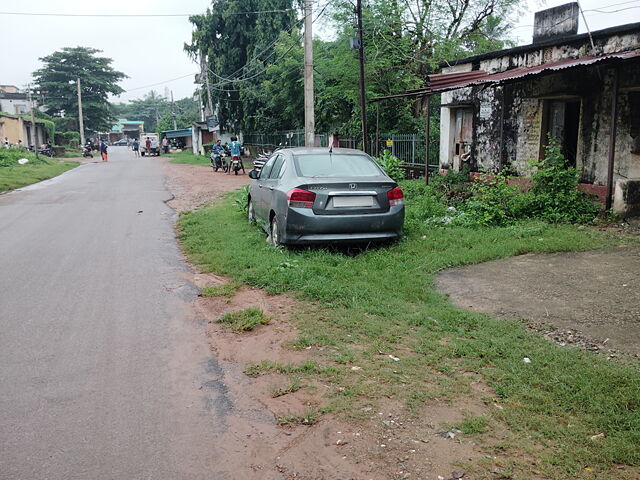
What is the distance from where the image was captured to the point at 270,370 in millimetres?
4270

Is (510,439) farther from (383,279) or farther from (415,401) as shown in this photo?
(383,279)

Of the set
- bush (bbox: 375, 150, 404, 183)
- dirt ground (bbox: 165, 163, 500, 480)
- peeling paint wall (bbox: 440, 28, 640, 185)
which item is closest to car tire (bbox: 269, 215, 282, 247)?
dirt ground (bbox: 165, 163, 500, 480)

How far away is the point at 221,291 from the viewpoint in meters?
6.33

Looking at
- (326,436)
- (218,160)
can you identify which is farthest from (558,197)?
(218,160)

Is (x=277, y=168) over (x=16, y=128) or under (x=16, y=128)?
under

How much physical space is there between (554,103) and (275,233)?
25.7ft

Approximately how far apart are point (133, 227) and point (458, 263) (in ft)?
22.0

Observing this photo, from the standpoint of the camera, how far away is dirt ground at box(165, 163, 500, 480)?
2.98 m

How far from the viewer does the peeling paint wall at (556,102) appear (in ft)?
33.7

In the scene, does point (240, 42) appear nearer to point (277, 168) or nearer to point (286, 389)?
point (277, 168)

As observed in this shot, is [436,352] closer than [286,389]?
No

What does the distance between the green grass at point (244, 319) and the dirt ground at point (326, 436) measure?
58 centimetres

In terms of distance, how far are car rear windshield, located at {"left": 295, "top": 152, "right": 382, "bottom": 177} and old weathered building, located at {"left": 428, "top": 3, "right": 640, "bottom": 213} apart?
374cm

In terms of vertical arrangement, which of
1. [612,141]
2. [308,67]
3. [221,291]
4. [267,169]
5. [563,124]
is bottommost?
[221,291]
